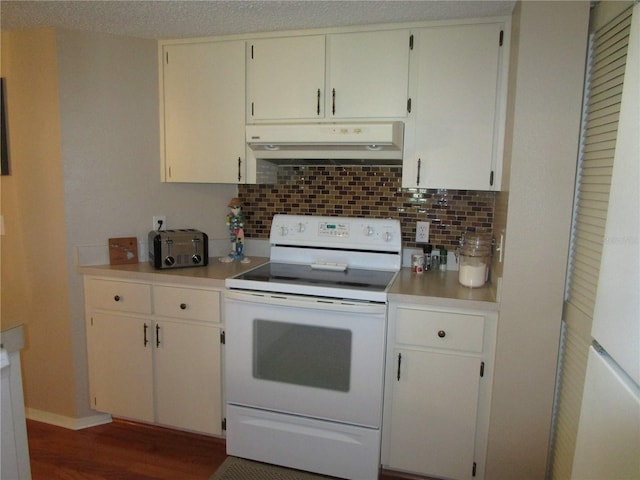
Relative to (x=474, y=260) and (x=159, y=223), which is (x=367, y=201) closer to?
(x=474, y=260)

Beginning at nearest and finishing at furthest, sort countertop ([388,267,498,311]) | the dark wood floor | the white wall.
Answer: the white wall
countertop ([388,267,498,311])
the dark wood floor

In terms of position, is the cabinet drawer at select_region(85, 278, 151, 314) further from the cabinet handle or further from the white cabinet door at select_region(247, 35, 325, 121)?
the cabinet handle

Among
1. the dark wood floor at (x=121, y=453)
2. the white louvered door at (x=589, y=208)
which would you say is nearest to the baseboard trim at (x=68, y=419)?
the dark wood floor at (x=121, y=453)

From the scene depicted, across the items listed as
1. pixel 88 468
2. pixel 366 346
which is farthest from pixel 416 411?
pixel 88 468

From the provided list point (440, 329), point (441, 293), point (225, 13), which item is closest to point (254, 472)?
point (440, 329)

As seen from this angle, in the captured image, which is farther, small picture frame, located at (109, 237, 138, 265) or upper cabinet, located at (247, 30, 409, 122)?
small picture frame, located at (109, 237, 138, 265)

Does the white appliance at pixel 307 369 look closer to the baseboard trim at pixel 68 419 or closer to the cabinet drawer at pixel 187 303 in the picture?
the cabinet drawer at pixel 187 303

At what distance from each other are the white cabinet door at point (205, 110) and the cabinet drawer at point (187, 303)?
644 mm

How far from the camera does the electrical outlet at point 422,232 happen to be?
2.32 metres

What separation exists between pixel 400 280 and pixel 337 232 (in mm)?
463

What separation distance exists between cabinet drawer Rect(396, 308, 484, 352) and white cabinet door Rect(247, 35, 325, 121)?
3.62 ft

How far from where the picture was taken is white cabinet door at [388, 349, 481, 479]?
69.2 inches

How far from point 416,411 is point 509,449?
403mm

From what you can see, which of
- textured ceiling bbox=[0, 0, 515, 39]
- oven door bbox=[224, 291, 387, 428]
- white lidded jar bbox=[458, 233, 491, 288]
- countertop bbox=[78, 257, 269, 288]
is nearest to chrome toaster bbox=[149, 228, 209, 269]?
countertop bbox=[78, 257, 269, 288]
